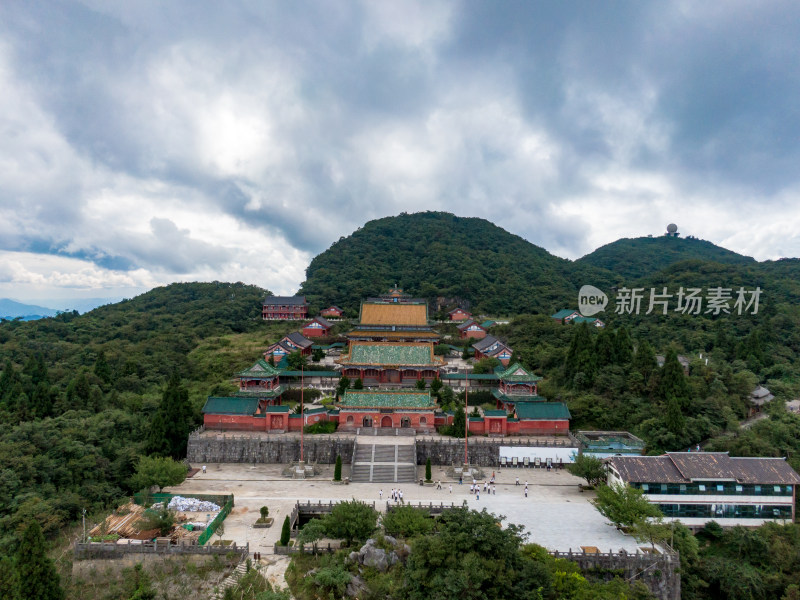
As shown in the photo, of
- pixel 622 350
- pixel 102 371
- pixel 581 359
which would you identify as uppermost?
pixel 622 350

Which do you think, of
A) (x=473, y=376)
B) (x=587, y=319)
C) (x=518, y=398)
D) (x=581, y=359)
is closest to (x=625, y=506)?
(x=518, y=398)

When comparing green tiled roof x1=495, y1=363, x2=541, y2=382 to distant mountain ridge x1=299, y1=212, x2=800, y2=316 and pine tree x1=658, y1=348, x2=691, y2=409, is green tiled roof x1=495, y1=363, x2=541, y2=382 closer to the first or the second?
pine tree x1=658, y1=348, x2=691, y2=409

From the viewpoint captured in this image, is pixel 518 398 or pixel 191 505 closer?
pixel 191 505

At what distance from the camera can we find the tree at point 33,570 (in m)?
17.1

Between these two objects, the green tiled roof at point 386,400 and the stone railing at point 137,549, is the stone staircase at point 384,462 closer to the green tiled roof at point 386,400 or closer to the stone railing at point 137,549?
the green tiled roof at point 386,400

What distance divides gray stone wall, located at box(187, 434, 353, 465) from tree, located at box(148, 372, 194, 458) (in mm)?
723

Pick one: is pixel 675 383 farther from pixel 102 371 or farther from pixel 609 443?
pixel 102 371

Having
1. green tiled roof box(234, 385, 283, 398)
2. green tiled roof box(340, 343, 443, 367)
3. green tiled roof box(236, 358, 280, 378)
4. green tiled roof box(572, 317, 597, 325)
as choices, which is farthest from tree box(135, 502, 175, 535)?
green tiled roof box(572, 317, 597, 325)

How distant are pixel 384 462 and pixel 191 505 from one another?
453 inches

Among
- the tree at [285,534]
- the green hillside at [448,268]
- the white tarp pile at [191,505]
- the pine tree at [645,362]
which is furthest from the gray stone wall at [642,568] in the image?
the green hillside at [448,268]

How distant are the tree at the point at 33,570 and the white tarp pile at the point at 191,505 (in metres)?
6.95

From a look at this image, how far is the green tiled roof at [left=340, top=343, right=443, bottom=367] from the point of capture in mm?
42750

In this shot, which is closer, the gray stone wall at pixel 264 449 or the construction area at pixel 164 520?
the construction area at pixel 164 520

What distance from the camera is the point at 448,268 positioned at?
86625mm
